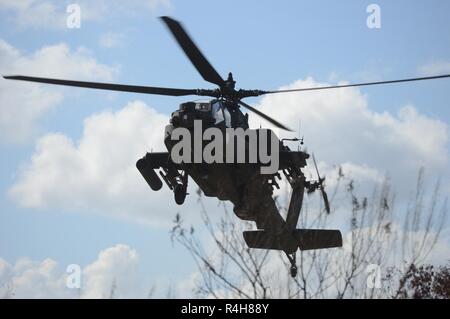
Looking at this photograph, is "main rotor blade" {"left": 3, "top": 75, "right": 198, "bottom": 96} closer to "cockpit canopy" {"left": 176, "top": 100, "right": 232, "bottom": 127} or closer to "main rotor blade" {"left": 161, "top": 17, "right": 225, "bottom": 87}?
"main rotor blade" {"left": 161, "top": 17, "right": 225, "bottom": 87}

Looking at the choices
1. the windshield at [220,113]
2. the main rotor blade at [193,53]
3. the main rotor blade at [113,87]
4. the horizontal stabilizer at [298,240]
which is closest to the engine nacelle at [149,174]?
the main rotor blade at [113,87]

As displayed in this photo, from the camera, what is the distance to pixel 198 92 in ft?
61.0

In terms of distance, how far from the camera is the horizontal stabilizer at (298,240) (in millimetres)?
9891

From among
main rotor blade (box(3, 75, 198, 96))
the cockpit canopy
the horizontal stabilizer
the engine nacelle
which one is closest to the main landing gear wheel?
the engine nacelle

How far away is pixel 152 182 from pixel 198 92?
281cm

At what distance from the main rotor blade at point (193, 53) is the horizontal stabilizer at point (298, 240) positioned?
14.4 feet

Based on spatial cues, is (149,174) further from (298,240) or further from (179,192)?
(298,240)

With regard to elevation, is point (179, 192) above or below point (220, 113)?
below

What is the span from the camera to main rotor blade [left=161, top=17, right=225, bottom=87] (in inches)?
575

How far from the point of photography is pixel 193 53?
16.0m

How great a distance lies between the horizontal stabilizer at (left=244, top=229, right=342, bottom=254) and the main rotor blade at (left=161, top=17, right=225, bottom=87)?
438cm

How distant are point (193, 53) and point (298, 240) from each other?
5.33 meters

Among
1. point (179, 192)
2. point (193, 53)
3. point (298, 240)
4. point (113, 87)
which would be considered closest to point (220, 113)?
point (193, 53)
